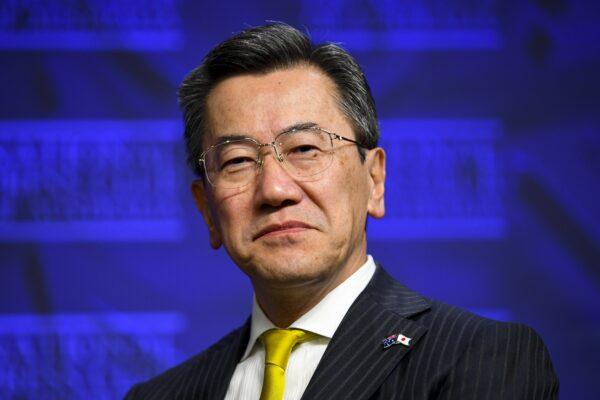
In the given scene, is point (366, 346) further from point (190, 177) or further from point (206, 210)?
point (190, 177)

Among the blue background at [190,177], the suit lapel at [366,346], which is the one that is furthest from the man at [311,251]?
the blue background at [190,177]

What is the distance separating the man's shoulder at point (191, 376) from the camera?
2.32 m

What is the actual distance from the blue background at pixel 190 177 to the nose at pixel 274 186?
131cm

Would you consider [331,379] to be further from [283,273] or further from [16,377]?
[16,377]

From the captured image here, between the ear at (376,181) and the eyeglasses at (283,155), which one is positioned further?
the ear at (376,181)

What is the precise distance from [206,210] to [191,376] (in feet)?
1.44

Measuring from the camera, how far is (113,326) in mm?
3324

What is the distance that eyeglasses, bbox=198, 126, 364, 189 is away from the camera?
210 cm

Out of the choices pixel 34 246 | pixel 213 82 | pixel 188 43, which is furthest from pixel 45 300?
pixel 213 82

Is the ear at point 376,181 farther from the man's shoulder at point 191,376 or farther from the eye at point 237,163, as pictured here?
the man's shoulder at point 191,376

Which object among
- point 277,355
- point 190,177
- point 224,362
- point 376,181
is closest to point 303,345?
point 277,355

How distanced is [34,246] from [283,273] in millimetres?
1686

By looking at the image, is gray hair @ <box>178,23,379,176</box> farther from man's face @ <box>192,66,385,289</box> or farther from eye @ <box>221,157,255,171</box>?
eye @ <box>221,157,255,171</box>

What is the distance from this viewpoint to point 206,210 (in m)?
2.41
